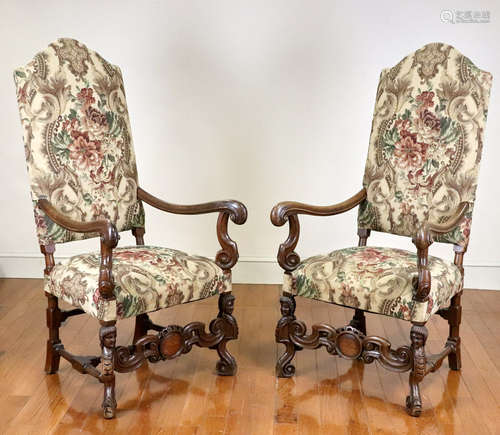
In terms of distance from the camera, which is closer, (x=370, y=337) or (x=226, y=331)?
(x=370, y=337)

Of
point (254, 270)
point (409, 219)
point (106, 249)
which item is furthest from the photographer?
point (254, 270)

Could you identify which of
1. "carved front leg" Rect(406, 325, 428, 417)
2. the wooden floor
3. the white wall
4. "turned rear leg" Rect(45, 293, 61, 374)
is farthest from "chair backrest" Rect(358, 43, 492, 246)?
"turned rear leg" Rect(45, 293, 61, 374)

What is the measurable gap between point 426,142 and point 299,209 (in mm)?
587

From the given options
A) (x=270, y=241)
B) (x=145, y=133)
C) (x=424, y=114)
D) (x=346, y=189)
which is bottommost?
(x=270, y=241)

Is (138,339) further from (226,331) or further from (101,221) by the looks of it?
(101,221)

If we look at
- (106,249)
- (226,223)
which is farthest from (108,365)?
(226,223)

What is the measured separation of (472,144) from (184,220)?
1.76m

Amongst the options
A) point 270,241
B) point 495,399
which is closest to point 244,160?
point 270,241

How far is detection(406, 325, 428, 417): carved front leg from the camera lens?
7.32 ft

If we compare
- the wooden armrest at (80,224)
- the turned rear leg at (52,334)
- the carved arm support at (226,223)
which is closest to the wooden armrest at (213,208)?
the carved arm support at (226,223)

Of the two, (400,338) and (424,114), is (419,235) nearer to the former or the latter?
(424,114)

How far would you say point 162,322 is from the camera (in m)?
3.12

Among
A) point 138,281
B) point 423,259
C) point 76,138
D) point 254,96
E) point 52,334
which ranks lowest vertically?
point 52,334

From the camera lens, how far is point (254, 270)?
3746mm
